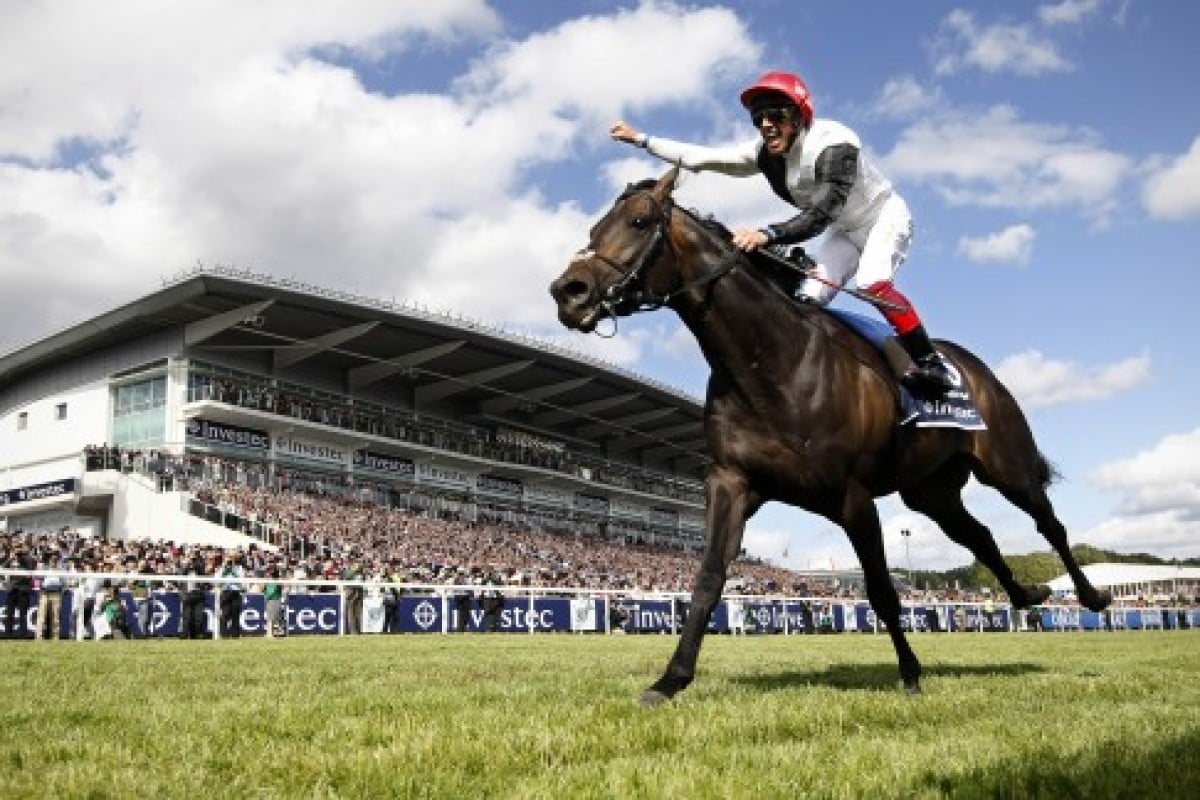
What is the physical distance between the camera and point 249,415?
4941 centimetres

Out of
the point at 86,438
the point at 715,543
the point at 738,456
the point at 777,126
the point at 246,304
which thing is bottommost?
the point at 715,543

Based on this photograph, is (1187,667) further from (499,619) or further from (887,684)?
(499,619)

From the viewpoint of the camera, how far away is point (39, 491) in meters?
48.4

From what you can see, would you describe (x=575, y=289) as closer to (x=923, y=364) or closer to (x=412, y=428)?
(x=923, y=364)

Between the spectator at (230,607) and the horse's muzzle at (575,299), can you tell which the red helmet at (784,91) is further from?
the spectator at (230,607)

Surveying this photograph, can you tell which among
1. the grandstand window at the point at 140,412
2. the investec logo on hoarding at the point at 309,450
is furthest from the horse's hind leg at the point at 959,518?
the investec logo on hoarding at the point at 309,450

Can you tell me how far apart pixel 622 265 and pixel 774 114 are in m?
1.51

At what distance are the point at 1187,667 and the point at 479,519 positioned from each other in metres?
51.8

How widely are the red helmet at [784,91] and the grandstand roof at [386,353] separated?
145ft

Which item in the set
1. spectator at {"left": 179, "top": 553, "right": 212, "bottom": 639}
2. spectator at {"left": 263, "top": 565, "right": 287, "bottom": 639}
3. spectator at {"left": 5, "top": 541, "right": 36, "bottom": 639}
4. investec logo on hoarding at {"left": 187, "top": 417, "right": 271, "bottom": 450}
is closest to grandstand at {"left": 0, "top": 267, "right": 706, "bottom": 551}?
investec logo on hoarding at {"left": 187, "top": 417, "right": 271, "bottom": 450}

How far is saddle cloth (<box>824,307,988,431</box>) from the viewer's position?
6691 mm

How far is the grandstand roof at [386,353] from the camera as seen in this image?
161 feet

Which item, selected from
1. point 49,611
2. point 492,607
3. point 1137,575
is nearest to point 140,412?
point 492,607

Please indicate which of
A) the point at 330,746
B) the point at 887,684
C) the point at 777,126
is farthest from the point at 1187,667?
the point at 330,746
